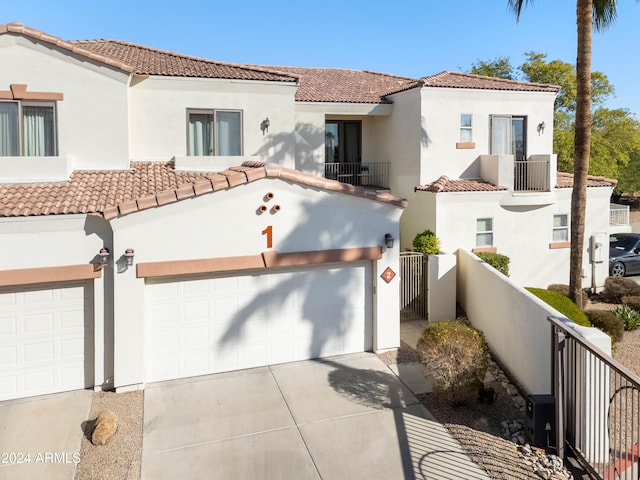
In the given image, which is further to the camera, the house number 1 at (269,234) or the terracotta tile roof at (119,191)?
the house number 1 at (269,234)

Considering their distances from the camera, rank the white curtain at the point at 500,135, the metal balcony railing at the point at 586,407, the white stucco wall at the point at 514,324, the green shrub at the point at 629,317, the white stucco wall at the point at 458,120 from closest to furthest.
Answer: the metal balcony railing at the point at 586,407 < the white stucco wall at the point at 514,324 < the green shrub at the point at 629,317 < the white stucco wall at the point at 458,120 < the white curtain at the point at 500,135

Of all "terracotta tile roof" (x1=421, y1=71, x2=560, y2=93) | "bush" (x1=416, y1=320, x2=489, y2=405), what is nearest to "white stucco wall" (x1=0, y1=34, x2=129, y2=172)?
"bush" (x1=416, y1=320, x2=489, y2=405)

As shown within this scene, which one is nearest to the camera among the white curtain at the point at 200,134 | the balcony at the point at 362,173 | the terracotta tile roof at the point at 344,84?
the white curtain at the point at 200,134

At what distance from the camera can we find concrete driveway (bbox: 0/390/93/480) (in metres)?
7.90

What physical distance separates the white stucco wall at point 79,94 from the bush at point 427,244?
947 centimetres

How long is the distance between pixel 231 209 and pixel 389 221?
13.2ft

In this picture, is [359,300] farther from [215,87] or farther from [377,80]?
[377,80]

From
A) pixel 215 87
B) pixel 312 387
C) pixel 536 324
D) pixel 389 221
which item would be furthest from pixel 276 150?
pixel 536 324

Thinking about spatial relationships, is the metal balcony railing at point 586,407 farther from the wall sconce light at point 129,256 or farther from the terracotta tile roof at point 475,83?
the terracotta tile roof at point 475,83

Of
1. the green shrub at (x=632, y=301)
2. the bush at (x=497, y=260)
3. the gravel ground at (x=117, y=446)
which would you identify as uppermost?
the bush at (x=497, y=260)

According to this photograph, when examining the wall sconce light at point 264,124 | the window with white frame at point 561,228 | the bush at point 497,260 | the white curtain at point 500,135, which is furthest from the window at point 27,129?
the window with white frame at point 561,228

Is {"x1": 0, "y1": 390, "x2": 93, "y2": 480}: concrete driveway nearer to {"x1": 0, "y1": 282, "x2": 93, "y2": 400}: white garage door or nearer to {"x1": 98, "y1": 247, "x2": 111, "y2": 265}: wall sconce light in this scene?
{"x1": 0, "y1": 282, "x2": 93, "y2": 400}: white garage door

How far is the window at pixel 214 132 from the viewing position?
15742 mm

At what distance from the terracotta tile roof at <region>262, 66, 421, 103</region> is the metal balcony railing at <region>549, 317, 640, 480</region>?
42.5ft
